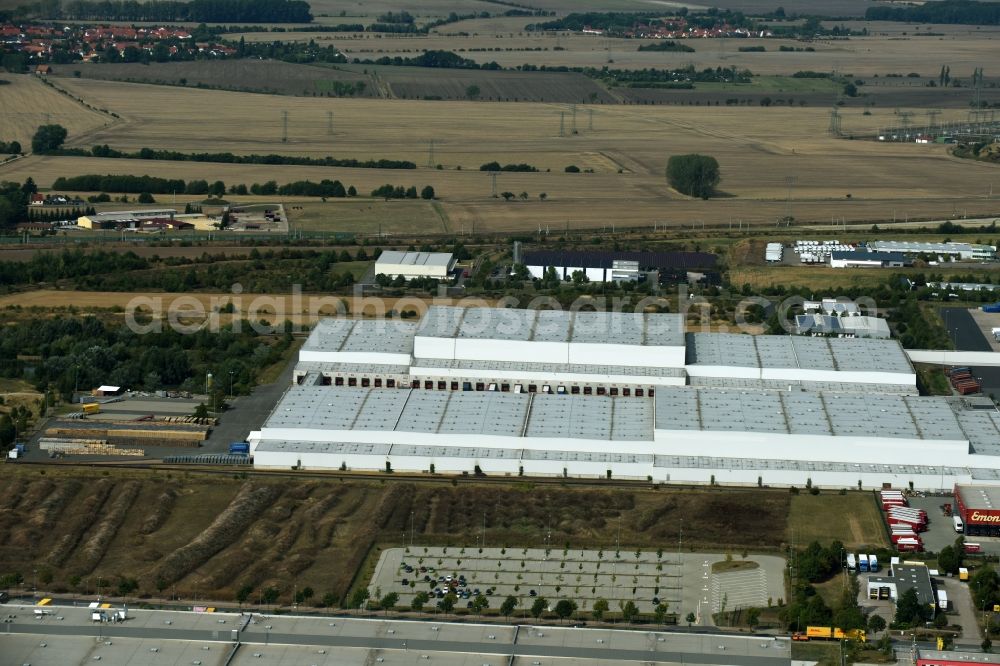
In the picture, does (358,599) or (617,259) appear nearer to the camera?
(358,599)

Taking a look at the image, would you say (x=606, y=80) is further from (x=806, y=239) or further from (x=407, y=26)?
(x=806, y=239)

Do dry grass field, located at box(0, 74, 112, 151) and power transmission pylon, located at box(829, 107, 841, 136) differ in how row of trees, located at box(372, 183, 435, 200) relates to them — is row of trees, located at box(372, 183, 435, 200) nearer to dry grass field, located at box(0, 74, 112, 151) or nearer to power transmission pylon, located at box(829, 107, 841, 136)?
dry grass field, located at box(0, 74, 112, 151)

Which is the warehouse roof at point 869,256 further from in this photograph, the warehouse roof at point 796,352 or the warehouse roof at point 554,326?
the warehouse roof at point 554,326

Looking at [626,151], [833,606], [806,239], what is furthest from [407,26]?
[833,606]

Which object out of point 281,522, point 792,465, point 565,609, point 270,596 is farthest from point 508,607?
point 792,465

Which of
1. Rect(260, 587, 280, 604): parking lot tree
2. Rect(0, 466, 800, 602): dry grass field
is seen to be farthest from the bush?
Rect(260, 587, 280, 604): parking lot tree

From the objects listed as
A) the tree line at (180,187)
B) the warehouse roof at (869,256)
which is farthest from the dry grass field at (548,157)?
the warehouse roof at (869,256)

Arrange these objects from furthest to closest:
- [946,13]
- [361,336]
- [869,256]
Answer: [946,13]
[869,256]
[361,336]

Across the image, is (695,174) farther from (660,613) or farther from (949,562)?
(660,613)
